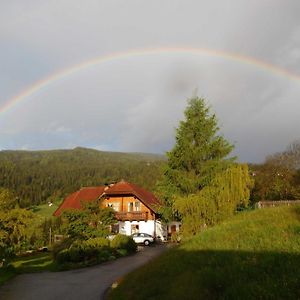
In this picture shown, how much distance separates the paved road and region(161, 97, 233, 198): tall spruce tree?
710 cm

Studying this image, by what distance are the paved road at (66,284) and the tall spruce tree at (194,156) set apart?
7.10 meters

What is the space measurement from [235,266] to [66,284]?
1333 centimetres

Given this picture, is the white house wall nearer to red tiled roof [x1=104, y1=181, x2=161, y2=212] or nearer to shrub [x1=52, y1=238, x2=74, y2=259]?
red tiled roof [x1=104, y1=181, x2=161, y2=212]

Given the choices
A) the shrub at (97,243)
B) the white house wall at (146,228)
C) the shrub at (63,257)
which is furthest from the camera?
the white house wall at (146,228)

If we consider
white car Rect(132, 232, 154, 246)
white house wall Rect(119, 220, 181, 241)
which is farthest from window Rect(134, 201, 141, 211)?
white car Rect(132, 232, 154, 246)

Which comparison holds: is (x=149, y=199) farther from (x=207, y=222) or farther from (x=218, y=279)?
(x=218, y=279)

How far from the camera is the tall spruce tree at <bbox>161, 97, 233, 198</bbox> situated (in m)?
30.5

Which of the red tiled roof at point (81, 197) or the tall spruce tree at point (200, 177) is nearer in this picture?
the tall spruce tree at point (200, 177)

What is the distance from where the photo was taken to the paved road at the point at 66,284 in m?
19.3

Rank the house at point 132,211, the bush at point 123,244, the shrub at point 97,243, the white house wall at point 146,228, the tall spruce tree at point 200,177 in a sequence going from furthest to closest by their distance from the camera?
the white house wall at point 146,228 < the house at point 132,211 < the bush at point 123,244 < the shrub at point 97,243 < the tall spruce tree at point 200,177

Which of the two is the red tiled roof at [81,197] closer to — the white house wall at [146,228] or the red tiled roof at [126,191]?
the red tiled roof at [126,191]

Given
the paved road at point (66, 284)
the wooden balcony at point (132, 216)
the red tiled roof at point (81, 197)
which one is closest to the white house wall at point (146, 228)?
the wooden balcony at point (132, 216)

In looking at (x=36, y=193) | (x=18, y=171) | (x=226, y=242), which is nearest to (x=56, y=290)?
(x=226, y=242)

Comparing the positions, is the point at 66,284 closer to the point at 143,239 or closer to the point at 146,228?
the point at 143,239
